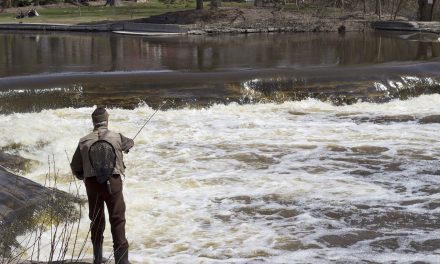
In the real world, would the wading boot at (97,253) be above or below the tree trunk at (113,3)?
below

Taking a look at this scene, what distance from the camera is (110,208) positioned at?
22.2 feet

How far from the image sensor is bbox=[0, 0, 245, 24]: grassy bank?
43.7 m

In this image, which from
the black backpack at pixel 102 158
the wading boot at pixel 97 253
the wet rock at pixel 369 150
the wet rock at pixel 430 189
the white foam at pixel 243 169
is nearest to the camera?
the black backpack at pixel 102 158

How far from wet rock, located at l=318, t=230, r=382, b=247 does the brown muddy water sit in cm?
3

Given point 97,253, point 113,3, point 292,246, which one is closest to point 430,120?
point 292,246

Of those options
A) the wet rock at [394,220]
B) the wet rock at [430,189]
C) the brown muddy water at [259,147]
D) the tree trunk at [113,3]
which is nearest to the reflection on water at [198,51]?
the brown muddy water at [259,147]

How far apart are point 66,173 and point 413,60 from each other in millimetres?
14104

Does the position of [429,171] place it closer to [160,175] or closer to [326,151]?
[326,151]

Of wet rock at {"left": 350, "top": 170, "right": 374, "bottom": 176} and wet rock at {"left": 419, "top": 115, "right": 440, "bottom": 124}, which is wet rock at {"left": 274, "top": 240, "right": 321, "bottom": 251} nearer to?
wet rock at {"left": 350, "top": 170, "right": 374, "bottom": 176}

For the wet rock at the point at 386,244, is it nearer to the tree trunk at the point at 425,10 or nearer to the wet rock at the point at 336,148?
the wet rock at the point at 336,148

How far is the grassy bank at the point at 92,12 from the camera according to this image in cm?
4372

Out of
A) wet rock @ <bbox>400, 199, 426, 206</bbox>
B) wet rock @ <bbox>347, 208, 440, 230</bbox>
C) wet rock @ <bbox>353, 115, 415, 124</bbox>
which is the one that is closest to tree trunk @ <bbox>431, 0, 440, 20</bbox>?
wet rock @ <bbox>353, 115, 415, 124</bbox>

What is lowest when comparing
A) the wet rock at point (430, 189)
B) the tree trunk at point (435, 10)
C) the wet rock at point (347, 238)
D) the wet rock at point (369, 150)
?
the wet rock at point (347, 238)

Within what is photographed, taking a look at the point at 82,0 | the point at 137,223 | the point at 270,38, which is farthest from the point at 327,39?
the point at 82,0
